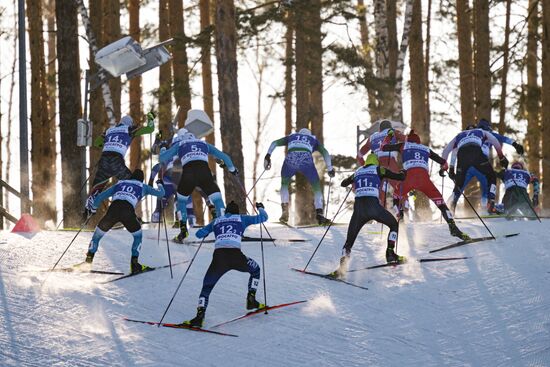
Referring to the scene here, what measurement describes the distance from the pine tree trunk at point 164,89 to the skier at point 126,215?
10.9 meters

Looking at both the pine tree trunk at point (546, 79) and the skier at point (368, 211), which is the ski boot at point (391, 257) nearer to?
the skier at point (368, 211)

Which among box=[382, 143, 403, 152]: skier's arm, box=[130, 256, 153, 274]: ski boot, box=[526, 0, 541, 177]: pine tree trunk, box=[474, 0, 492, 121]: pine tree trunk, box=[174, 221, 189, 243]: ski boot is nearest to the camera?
box=[130, 256, 153, 274]: ski boot

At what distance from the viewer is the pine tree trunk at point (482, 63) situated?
22.3 m

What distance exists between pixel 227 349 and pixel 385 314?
6.92 ft

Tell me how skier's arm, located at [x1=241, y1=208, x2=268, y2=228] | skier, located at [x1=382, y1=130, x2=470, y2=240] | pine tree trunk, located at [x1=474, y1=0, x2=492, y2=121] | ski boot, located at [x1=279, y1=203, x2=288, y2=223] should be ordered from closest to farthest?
skier's arm, located at [x1=241, y1=208, x2=268, y2=228], skier, located at [x1=382, y1=130, x2=470, y2=240], ski boot, located at [x1=279, y1=203, x2=288, y2=223], pine tree trunk, located at [x1=474, y1=0, x2=492, y2=121]

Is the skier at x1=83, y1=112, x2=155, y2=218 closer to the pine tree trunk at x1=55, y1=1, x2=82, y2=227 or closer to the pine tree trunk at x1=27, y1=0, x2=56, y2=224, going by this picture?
the pine tree trunk at x1=55, y1=1, x2=82, y2=227

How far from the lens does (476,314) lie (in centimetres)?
1039

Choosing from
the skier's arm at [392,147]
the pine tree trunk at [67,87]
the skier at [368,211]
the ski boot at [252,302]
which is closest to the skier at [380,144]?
the skier's arm at [392,147]

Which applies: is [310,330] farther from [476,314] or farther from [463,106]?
[463,106]

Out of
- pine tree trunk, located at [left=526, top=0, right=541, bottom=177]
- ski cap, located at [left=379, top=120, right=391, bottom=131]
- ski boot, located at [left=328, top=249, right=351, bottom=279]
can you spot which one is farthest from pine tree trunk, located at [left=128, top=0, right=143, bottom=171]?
ski boot, located at [left=328, top=249, right=351, bottom=279]

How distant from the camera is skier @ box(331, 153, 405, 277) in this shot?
12.2 meters

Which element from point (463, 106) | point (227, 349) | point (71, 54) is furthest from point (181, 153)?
point (463, 106)

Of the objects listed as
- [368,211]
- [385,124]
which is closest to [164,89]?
[385,124]

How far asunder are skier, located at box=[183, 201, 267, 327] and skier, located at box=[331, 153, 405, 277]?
1757 millimetres
